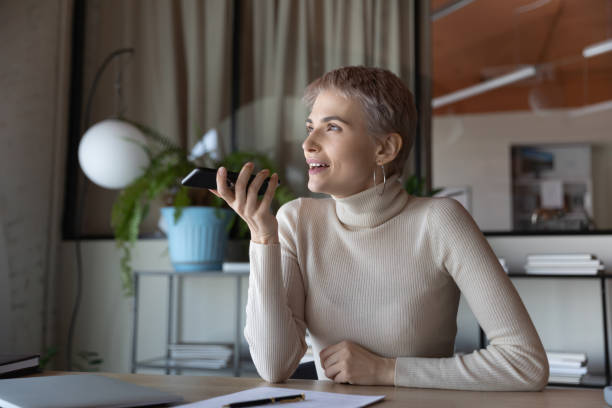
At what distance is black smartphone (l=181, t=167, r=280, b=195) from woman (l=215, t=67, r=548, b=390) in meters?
0.02

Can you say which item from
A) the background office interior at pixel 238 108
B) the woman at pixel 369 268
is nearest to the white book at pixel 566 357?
the background office interior at pixel 238 108

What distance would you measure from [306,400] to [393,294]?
1.38 ft

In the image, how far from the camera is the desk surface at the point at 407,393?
893 millimetres

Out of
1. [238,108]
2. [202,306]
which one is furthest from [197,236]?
[238,108]

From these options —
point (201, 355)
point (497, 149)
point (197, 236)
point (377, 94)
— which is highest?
point (497, 149)

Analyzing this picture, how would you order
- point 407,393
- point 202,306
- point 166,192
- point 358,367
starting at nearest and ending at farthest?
1. point 407,393
2. point 358,367
3. point 166,192
4. point 202,306

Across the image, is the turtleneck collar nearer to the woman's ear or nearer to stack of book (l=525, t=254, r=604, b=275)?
the woman's ear

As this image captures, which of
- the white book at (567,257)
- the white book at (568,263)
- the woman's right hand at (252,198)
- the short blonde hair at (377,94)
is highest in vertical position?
the short blonde hair at (377,94)

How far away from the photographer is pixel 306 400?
891mm

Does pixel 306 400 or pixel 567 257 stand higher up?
pixel 567 257

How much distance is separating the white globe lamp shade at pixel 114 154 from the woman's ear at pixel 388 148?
1.68 m

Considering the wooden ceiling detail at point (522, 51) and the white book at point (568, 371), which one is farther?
the wooden ceiling detail at point (522, 51)

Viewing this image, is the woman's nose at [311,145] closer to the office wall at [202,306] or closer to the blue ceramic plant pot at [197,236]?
the blue ceramic plant pot at [197,236]

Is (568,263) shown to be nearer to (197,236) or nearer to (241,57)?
(197,236)
